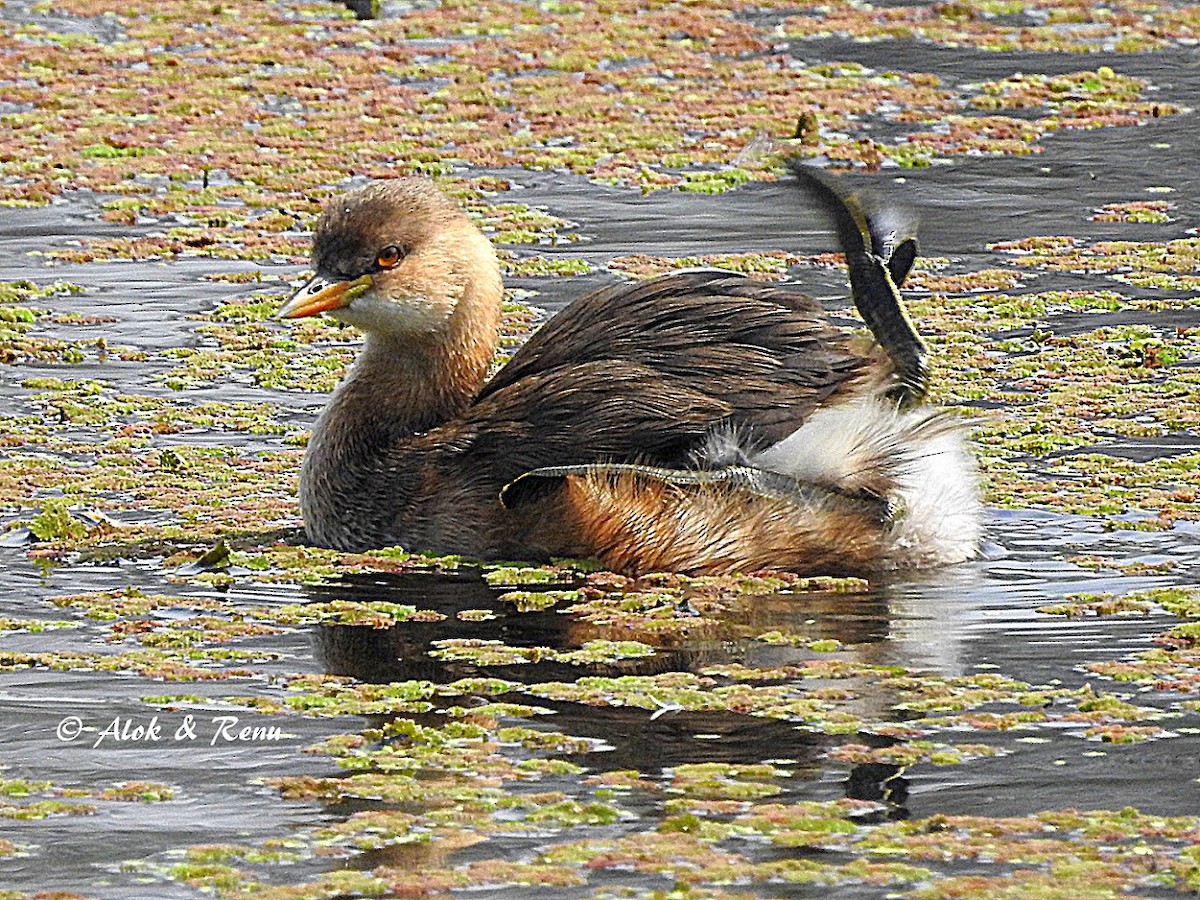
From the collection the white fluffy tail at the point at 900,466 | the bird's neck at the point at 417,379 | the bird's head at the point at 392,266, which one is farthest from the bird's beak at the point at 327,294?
the white fluffy tail at the point at 900,466

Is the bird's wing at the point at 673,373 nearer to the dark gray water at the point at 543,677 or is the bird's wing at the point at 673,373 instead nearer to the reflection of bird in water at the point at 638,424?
the reflection of bird in water at the point at 638,424

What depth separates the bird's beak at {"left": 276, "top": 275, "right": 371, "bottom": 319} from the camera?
8094 millimetres

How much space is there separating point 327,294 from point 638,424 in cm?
119

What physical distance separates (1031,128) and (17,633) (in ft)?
29.9

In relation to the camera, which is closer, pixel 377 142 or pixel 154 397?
pixel 154 397

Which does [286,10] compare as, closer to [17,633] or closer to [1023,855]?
[17,633]

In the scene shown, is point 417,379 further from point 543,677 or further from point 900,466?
point 543,677

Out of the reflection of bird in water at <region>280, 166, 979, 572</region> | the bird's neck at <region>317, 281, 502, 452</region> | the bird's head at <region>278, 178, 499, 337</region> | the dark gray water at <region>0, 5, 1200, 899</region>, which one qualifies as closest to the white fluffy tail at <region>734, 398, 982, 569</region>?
the reflection of bird in water at <region>280, 166, 979, 572</region>

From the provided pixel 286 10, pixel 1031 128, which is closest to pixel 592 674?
pixel 1031 128

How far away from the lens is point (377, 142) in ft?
46.3

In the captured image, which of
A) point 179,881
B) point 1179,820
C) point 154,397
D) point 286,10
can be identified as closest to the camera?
point 179,881

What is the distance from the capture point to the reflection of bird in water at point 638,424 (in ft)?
25.0

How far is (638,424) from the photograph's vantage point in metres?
7.62

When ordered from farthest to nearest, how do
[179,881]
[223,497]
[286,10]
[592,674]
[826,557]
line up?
1. [286,10]
2. [223,497]
3. [826,557]
4. [592,674]
5. [179,881]
